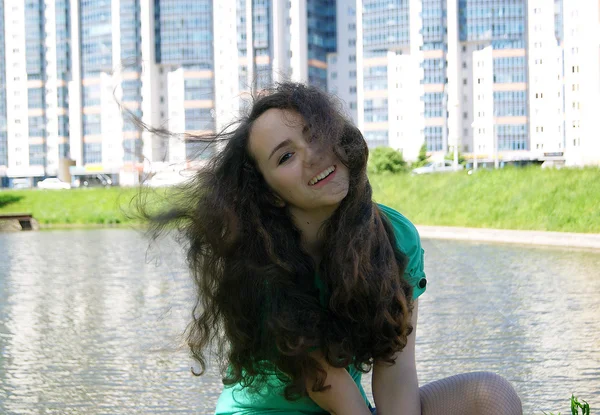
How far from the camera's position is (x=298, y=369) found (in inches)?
73.8

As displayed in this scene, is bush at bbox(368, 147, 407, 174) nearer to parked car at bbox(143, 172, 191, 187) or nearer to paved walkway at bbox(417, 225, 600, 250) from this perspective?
paved walkway at bbox(417, 225, 600, 250)

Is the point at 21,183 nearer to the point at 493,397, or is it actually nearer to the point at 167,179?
the point at 167,179

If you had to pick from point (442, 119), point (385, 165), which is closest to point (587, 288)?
point (385, 165)

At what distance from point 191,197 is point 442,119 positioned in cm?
7112

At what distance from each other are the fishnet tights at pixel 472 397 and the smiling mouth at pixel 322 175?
0.49 meters

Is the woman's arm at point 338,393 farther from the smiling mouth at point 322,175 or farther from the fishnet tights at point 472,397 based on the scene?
the smiling mouth at point 322,175

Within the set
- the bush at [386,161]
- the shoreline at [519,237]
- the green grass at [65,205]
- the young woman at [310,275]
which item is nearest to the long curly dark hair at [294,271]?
the young woman at [310,275]

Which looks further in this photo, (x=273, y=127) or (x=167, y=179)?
(x=167, y=179)

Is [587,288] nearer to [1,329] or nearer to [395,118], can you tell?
[1,329]

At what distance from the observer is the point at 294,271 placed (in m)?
1.91

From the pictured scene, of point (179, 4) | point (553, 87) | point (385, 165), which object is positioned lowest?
point (385, 165)

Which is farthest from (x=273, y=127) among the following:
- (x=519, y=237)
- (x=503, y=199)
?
(x=503, y=199)

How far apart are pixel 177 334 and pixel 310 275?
163 inches

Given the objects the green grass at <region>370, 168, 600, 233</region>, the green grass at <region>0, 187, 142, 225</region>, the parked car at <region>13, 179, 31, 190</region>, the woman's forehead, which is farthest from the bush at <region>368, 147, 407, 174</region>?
the parked car at <region>13, 179, 31, 190</region>
